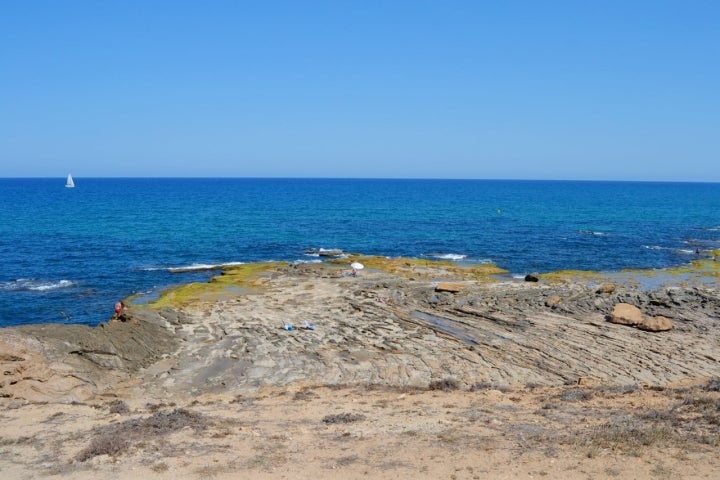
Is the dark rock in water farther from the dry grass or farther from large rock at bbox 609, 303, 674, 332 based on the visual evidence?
the dry grass

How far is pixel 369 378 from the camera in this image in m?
23.5

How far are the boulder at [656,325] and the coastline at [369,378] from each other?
1.21ft

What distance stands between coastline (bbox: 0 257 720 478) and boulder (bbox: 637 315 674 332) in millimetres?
368

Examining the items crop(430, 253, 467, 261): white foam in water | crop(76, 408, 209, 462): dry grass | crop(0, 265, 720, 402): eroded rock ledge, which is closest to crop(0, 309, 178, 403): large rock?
crop(0, 265, 720, 402): eroded rock ledge

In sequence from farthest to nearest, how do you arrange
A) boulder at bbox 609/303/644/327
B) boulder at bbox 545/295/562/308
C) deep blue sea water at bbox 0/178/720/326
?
deep blue sea water at bbox 0/178/720/326 < boulder at bbox 545/295/562/308 < boulder at bbox 609/303/644/327

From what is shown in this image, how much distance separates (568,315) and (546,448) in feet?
65.0

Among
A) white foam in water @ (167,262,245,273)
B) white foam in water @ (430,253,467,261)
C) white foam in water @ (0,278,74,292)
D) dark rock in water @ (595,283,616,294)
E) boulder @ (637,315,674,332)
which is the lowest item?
white foam in water @ (0,278,74,292)

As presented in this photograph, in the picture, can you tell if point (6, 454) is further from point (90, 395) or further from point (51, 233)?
point (51, 233)

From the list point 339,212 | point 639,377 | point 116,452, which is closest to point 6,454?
point 116,452

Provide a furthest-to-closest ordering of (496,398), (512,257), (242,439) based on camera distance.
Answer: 1. (512,257)
2. (496,398)
3. (242,439)

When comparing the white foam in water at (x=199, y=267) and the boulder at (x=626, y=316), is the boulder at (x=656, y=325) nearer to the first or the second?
the boulder at (x=626, y=316)

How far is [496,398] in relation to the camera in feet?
64.6

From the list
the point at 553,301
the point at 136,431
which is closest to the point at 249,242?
the point at 553,301

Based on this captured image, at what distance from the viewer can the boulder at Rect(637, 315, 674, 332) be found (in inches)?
1166
